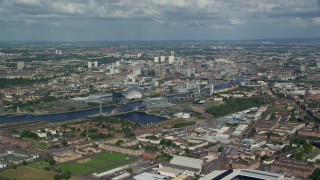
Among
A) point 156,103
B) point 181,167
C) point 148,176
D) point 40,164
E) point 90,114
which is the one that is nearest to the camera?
point 148,176

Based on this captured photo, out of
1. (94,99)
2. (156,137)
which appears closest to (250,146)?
(156,137)

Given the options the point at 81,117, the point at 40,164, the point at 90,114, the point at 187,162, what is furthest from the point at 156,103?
the point at 187,162

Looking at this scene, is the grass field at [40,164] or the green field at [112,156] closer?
the grass field at [40,164]

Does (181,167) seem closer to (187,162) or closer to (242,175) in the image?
A: (187,162)

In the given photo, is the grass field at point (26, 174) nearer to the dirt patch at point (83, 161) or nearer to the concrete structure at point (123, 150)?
the dirt patch at point (83, 161)

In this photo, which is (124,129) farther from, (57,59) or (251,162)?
(57,59)

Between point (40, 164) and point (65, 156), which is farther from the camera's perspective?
point (65, 156)

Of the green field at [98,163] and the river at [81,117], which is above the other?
the green field at [98,163]

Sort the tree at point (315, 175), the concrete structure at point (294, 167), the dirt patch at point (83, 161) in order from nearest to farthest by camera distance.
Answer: the tree at point (315, 175), the concrete structure at point (294, 167), the dirt patch at point (83, 161)

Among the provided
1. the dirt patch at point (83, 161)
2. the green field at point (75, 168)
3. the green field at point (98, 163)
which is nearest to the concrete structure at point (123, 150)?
the green field at point (98, 163)
